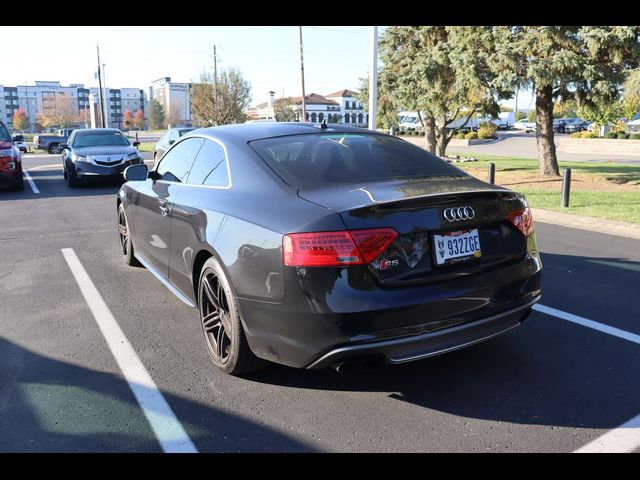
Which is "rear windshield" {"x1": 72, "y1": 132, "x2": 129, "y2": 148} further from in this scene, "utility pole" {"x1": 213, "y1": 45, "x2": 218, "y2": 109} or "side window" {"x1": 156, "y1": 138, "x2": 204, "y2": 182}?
"utility pole" {"x1": 213, "y1": 45, "x2": 218, "y2": 109}

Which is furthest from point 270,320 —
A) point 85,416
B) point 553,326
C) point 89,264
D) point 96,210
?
point 96,210

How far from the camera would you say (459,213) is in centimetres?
313

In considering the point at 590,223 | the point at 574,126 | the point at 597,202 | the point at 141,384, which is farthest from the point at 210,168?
the point at 574,126

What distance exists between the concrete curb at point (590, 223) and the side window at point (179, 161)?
6517mm

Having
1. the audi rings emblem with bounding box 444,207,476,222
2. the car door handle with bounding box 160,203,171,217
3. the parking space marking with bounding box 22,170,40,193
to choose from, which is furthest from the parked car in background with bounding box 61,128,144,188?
the audi rings emblem with bounding box 444,207,476,222

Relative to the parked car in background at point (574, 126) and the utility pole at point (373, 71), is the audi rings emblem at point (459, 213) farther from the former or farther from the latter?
the parked car in background at point (574, 126)

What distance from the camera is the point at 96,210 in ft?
35.7

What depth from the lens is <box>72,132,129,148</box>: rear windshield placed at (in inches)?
597

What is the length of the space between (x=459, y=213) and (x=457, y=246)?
19cm

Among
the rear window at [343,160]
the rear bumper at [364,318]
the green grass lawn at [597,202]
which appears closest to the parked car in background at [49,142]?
the green grass lawn at [597,202]

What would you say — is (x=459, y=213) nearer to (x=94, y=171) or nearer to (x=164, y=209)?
(x=164, y=209)

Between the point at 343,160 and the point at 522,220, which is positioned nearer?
the point at 522,220
